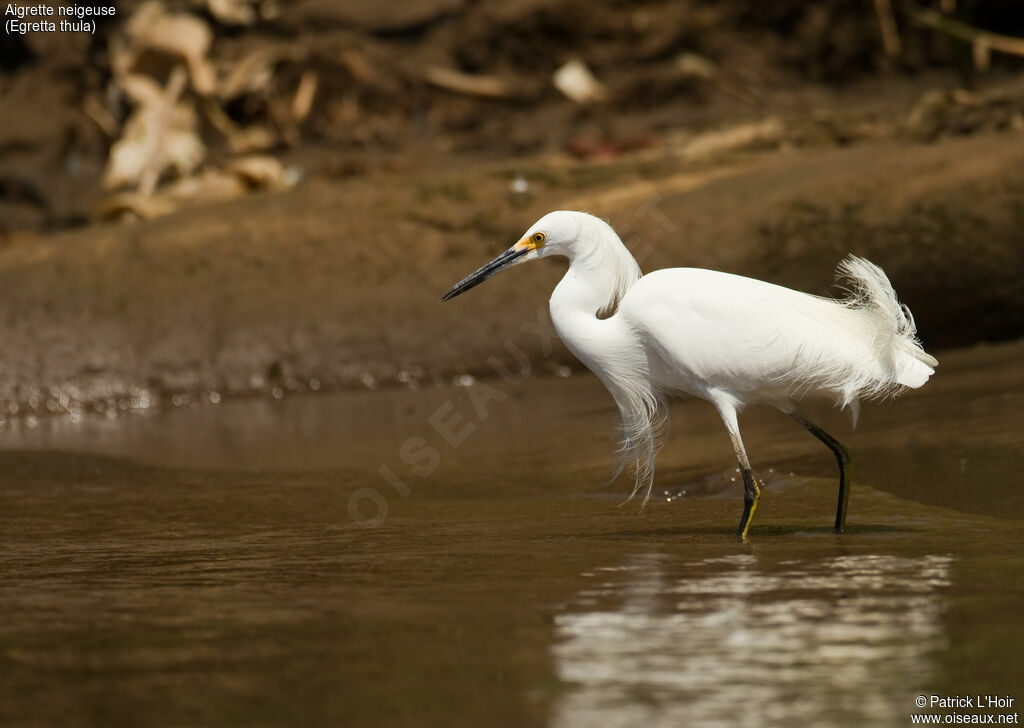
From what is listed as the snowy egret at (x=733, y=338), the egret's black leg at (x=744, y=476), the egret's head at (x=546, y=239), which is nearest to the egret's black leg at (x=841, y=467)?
the snowy egret at (x=733, y=338)

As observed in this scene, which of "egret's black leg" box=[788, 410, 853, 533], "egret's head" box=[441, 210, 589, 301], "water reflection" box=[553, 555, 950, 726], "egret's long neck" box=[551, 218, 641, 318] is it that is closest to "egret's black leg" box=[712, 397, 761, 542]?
"egret's black leg" box=[788, 410, 853, 533]

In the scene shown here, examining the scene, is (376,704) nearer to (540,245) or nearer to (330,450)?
(540,245)

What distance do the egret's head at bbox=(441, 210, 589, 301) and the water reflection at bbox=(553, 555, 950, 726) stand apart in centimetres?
173

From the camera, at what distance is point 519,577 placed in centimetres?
426

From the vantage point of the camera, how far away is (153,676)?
332 cm

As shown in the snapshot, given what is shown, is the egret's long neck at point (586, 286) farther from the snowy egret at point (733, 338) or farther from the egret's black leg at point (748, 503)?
the egret's black leg at point (748, 503)

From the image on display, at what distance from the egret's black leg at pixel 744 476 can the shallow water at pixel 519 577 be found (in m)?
0.10

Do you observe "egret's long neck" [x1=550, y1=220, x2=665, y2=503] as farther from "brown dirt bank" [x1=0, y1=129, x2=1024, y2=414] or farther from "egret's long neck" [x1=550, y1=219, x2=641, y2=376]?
"brown dirt bank" [x1=0, y1=129, x2=1024, y2=414]

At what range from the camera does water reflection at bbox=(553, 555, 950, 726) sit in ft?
9.69

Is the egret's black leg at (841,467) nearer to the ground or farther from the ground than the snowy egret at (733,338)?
nearer to the ground

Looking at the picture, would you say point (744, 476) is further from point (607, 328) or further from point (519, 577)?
point (519, 577)

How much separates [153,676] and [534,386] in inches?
232

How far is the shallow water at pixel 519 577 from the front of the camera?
3.10m

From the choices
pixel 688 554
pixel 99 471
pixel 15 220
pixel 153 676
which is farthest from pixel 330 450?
pixel 15 220
